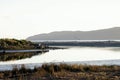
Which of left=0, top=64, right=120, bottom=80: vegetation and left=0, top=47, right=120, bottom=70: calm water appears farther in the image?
left=0, top=47, right=120, bottom=70: calm water

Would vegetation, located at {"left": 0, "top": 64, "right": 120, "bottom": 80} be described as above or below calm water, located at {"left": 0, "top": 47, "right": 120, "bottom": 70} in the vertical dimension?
above

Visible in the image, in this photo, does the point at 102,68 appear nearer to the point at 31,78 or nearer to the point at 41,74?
the point at 41,74

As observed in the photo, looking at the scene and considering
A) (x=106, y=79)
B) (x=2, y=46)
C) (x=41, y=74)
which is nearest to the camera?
(x=106, y=79)

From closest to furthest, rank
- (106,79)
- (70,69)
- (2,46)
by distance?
(106,79) < (70,69) < (2,46)

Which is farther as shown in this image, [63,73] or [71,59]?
[71,59]

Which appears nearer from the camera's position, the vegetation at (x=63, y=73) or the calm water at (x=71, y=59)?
the vegetation at (x=63, y=73)

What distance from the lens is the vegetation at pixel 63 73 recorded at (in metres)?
25.4

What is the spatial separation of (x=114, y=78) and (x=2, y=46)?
2580 inches

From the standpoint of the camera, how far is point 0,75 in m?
26.8

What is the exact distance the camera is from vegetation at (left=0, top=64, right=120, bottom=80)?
2537cm

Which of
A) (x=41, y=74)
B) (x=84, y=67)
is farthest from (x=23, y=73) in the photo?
(x=84, y=67)

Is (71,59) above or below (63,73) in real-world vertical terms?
below

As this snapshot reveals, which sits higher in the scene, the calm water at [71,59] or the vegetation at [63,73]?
the vegetation at [63,73]

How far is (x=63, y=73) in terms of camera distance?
1102 inches
